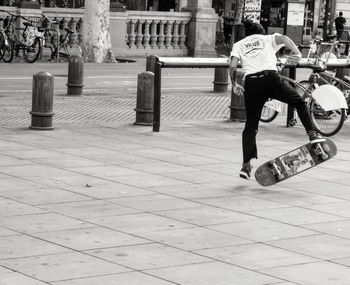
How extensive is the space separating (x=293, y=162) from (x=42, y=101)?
15.0ft

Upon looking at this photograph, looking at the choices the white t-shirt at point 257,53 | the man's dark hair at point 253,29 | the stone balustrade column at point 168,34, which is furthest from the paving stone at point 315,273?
the stone balustrade column at point 168,34

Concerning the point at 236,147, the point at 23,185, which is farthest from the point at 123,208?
the point at 236,147

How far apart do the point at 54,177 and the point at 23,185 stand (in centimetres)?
57

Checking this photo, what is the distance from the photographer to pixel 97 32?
29234mm

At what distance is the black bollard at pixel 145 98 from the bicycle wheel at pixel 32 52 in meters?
13.8

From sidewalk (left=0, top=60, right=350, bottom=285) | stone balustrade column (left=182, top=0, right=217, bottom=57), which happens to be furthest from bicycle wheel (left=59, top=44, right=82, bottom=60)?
sidewalk (left=0, top=60, right=350, bottom=285)

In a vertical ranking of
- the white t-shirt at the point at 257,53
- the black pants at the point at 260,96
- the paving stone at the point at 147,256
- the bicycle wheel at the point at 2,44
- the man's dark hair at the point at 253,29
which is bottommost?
the bicycle wheel at the point at 2,44

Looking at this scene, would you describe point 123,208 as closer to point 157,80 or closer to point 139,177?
point 139,177

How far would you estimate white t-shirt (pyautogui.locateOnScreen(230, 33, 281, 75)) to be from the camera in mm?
10766

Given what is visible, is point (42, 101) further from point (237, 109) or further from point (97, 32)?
point (97, 32)

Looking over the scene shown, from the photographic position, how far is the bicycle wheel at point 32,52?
92.6 ft

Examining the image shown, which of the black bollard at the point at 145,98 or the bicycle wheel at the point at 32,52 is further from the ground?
the black bollard at the point at 145,98

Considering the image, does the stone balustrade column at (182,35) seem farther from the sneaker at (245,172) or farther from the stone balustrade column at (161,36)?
the sneaker at (245,172)

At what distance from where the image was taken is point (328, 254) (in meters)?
7.64
